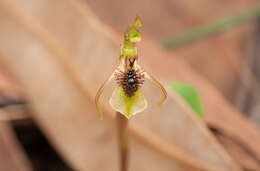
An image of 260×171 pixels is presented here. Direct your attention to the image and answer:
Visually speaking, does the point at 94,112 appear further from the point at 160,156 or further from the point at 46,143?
the point at 46,143

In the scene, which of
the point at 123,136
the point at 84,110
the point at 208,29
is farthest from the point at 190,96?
the point at 208,29

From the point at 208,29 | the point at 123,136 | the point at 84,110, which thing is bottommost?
the point at 123,136

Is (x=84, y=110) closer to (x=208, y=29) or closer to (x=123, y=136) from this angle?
(x=123, y=136)

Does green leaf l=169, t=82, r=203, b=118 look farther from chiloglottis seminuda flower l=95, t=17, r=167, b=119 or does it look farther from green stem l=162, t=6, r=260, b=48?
green stem l=162, t=6, r=260, b=48

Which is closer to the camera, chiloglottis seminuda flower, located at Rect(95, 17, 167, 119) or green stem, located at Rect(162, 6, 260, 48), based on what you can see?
chiloglottis seminuda flower, located at Rect(95, 17, 167, 119)

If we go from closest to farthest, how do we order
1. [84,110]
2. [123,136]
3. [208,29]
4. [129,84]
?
[129,84] → [123,136] → [84,110] → [208,29]

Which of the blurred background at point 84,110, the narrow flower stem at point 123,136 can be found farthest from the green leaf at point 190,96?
the narrow flower stem at point 123,136

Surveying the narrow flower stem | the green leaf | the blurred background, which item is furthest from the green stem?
the narrow flower stem
